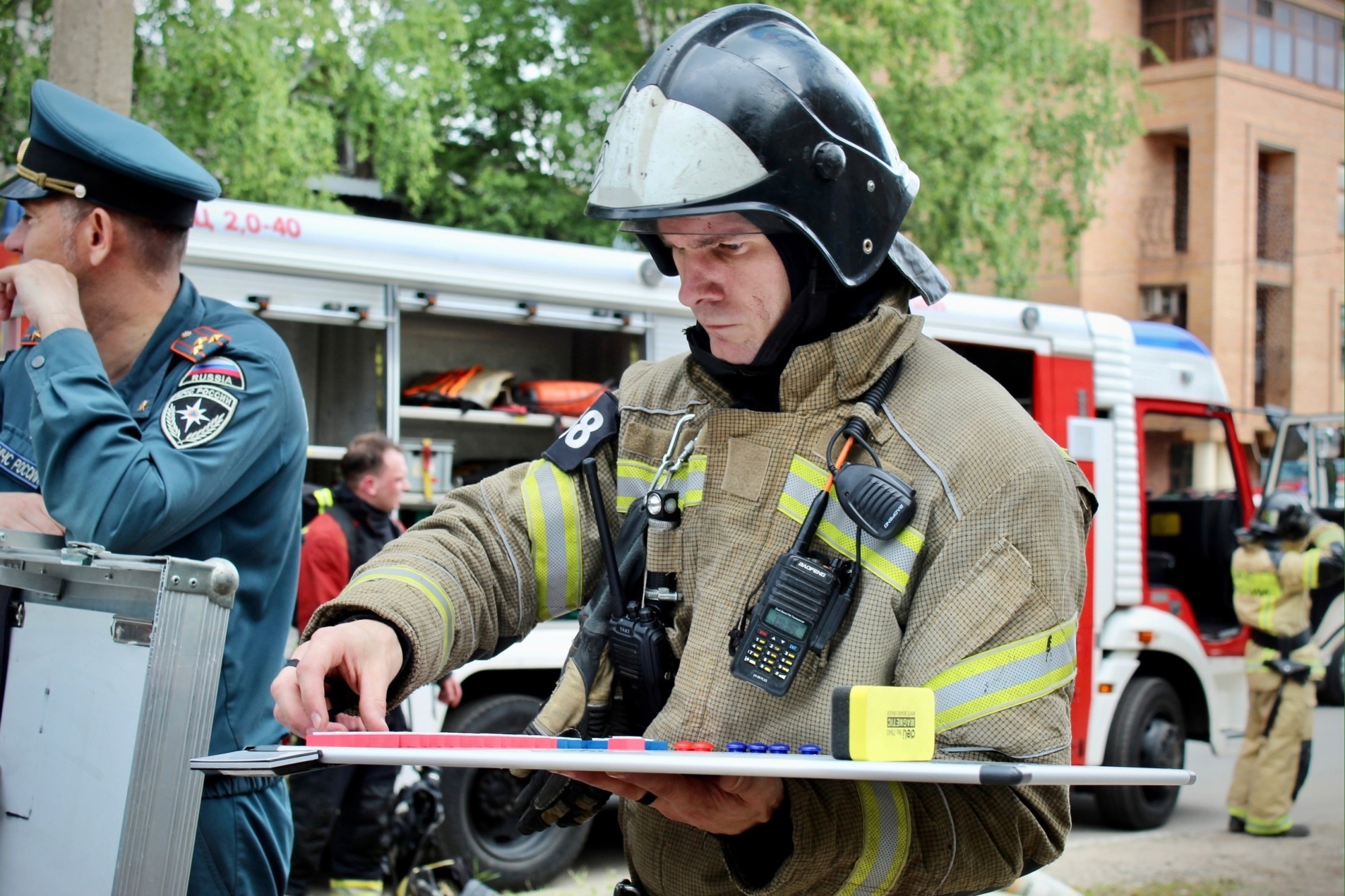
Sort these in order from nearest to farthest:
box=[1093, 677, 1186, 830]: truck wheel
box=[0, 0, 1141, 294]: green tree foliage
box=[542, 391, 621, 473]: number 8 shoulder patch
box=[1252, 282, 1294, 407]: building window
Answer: box=[542, 391, 621, 473]: number 8 shoulder patch < box=[1093, 677, 1186, 830]: truck wheel < box=[0, 0, 1141, 294]: green tree foliage < box=[1252, 282, 1294, 407]: building window

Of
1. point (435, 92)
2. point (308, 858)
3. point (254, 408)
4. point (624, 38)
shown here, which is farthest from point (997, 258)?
point (254, 408)

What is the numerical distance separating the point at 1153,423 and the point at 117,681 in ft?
24.3

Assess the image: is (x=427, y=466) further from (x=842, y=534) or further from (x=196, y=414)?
(x=842, y=534)

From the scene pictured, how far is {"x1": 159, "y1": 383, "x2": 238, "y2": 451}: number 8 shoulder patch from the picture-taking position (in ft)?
7.07

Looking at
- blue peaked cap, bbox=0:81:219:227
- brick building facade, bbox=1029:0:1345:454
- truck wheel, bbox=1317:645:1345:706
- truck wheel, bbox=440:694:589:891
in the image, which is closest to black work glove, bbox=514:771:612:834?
blue peaked cap, bbox=0:81:219:227

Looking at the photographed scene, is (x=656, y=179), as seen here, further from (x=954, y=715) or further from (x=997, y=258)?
(x=997, y=258)

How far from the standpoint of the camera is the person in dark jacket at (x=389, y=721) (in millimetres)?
5234

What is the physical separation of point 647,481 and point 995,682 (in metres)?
0.65

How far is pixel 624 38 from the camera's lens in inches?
592

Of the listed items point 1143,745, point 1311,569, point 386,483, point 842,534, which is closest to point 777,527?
point 842,534

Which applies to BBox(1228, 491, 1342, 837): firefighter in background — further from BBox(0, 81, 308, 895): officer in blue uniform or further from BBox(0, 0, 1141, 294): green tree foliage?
BBox(0, 0, 1141, 294): green tree foliage

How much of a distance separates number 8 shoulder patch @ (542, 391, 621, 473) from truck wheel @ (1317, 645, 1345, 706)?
12.6 meters

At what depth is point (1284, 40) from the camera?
30344 millimetres

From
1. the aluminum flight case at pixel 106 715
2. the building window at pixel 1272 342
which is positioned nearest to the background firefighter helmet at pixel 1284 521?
the aluminum flight case at pixel 106 715
